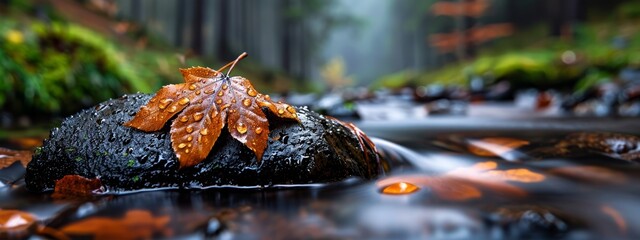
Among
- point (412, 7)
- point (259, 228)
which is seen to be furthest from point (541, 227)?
point (412, 7)

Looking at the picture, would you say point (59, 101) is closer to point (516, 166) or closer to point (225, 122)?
point (225, 122)

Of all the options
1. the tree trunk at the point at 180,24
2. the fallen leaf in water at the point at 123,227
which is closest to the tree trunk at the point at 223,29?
the tree trunk at the point at 180,24

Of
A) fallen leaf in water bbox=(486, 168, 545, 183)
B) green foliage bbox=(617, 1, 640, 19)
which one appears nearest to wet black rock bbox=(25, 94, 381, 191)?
fallen leaf in water bbox=(486, 168, 545, 183)

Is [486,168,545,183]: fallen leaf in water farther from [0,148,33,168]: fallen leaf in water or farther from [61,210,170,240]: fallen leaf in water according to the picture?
[0,148,33,168]: fallen leaf in water

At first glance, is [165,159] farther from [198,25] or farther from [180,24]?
[180,24]

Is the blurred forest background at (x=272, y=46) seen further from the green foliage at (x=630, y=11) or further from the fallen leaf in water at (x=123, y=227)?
the fallen leaf in water at (x=123, y=227)
